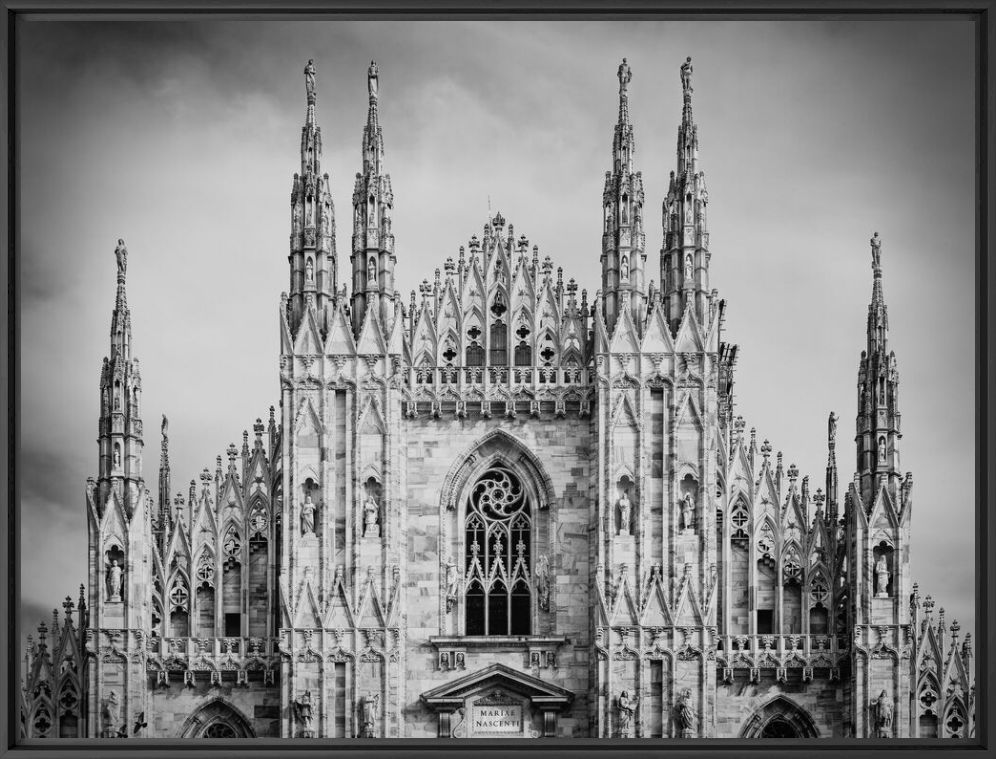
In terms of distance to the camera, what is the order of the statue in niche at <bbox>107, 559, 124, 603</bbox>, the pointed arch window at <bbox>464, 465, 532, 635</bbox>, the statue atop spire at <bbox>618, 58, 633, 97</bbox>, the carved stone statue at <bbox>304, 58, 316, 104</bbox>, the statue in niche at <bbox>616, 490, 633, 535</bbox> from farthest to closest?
the pointed arch window at <bbox>464, 465, 532, 635</bbox>, the statue in niche at <bbox>616, 490, 633, 535</bbox>, the statue in niche at <bbox>107, 559, 124, 603</bbox>, the statue atop spire at <bbox>618, 58, 633, 97</bbox>, the carved stone statue at <bbox>304, 58, 316, 104</bbox>

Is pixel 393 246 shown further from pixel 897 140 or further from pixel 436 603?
pixel 897 140

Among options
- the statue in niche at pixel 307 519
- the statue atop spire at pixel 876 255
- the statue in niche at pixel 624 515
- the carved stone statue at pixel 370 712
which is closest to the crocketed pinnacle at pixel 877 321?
the statue atop spire at pixel 876 255

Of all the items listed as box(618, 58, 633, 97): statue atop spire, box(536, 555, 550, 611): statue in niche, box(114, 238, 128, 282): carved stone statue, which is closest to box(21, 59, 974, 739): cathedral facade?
box(536, 555, 550, 611): statue in niche

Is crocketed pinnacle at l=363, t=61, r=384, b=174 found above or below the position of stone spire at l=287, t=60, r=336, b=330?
above

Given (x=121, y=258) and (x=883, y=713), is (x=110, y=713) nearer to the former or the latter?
(x=121, y=258)

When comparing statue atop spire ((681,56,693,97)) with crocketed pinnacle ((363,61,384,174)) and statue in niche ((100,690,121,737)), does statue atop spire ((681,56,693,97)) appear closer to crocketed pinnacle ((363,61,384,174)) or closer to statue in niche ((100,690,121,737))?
crocketed pinnacle ((363,61,384,174))

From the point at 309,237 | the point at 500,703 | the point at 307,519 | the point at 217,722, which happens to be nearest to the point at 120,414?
the point at 307,519
